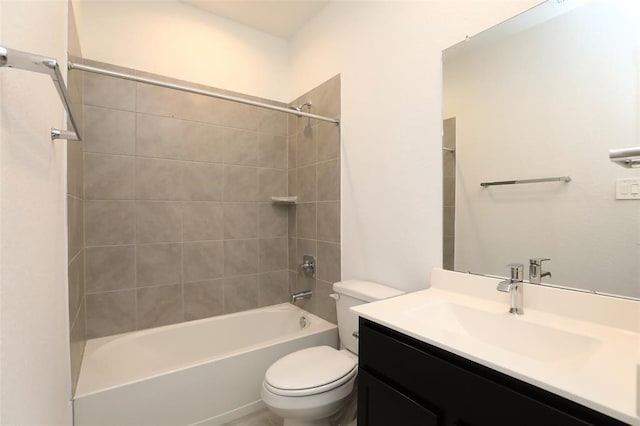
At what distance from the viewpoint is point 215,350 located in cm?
214

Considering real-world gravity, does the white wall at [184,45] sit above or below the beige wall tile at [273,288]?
above

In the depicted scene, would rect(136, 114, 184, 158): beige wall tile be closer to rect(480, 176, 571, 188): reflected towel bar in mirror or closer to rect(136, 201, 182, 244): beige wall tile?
rect(136, 201, 182, 244): beige wall tile

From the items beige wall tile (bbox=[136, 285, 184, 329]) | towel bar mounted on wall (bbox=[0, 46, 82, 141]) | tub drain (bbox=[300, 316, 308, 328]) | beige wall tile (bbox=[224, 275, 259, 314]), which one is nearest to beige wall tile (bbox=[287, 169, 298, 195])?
beige wall tile (bbox=[224, 275, 259, 314])

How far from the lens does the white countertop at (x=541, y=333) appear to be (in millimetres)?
613

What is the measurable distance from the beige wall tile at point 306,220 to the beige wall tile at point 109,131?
122 centimetres

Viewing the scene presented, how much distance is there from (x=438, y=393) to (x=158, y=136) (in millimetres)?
2115

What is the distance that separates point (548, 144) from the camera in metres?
1.07

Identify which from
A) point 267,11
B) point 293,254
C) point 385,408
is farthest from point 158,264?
point 267,11

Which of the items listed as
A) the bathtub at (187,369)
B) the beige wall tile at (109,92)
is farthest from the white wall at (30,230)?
the beige wall tile at (109,92)

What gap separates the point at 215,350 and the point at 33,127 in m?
1.86

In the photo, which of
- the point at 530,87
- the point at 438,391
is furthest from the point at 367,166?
the point at 438,391

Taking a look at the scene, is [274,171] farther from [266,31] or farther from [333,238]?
[266,31]

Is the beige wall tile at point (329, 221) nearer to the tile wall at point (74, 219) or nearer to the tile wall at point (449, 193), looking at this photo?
the tile wall at point (449, 193)

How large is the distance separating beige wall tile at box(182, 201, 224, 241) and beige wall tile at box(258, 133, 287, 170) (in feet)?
1.70
